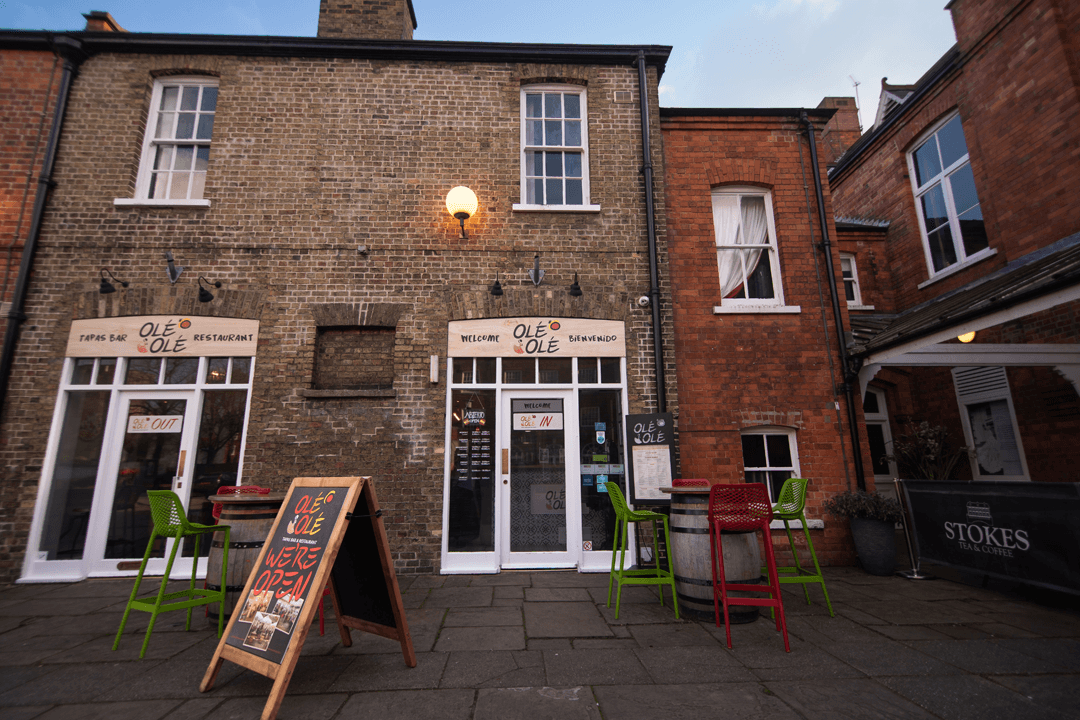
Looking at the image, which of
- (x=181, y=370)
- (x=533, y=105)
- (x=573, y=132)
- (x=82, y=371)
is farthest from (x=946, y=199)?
(x=82, y=371)

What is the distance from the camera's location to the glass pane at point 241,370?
647cm

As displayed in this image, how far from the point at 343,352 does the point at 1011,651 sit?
7272 mm

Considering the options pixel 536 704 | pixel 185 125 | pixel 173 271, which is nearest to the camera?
pixel 536 704

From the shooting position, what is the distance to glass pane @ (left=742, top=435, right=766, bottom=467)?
6.73 meters

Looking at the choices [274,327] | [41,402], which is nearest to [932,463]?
[274,327]

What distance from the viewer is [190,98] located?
734 centimetres

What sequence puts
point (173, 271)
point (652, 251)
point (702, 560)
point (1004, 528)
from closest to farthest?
1. point (702, 560)
2. point (1004, 528)
3. point (173, 271)
4. point (652, 251)

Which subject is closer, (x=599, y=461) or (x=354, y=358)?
(x=599, y=461)

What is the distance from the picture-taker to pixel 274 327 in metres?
6.54

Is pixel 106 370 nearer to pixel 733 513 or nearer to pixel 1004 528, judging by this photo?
pixel 733 513

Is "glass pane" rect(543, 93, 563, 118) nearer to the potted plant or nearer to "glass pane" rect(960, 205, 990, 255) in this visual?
the potted plant

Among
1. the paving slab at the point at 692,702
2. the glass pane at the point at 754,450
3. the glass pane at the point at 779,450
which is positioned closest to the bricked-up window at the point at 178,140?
the paving slab at the point at 692,702

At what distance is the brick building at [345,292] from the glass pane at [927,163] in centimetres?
600

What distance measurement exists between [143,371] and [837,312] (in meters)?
9.65
